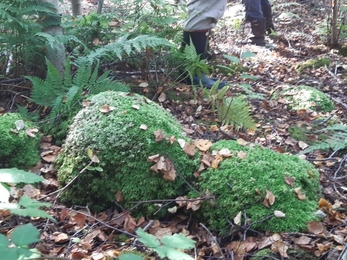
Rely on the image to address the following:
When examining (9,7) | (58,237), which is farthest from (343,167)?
(9,7)

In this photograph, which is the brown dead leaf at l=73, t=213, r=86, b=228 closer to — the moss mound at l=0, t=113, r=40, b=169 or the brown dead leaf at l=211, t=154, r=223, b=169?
the moss mound at l=0, t=113, r=40, b=169

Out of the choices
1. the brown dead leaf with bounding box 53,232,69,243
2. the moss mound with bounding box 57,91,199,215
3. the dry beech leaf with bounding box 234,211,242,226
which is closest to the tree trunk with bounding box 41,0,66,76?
the moss mound with bounding box 57,91,199,215

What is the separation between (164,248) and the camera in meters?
1.31

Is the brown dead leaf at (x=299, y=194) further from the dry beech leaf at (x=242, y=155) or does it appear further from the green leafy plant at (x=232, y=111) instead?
the green leafy plant at (x=232, y=111)

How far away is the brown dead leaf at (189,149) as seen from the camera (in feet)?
8.46

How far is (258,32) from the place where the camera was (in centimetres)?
670

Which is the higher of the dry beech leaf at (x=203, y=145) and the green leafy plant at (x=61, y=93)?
the green leafy plant at (x=61, y=93)

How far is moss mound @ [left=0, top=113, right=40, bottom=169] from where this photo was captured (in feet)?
8.89

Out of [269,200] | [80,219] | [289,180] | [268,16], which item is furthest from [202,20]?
[268,16]

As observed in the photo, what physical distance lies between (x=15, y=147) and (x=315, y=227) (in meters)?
2.01

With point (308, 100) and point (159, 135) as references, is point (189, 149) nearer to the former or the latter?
point (159, 135)

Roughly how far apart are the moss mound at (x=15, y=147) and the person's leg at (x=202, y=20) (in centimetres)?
218

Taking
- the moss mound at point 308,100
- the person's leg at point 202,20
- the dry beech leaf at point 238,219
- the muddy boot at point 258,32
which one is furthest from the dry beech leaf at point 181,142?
the muddy boot at point 258,32

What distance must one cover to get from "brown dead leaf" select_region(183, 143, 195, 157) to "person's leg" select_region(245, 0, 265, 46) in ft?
15.1
